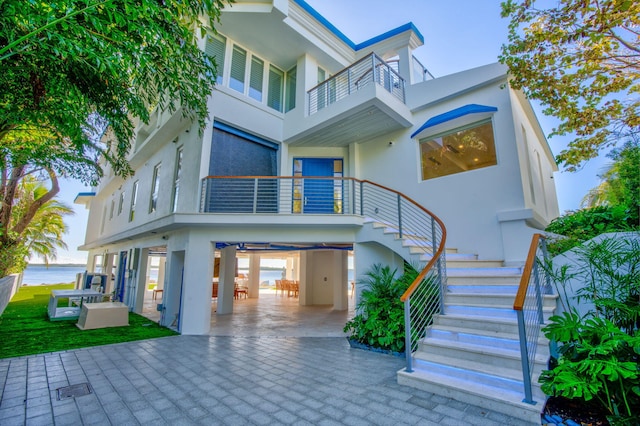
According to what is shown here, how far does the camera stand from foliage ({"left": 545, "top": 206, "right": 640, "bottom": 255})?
17.3 ft

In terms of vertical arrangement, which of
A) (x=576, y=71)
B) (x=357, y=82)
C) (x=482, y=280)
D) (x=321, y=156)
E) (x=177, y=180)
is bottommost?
(x=482, y=280)

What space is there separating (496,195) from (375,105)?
3.81 m

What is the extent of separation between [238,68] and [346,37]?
13.9ft

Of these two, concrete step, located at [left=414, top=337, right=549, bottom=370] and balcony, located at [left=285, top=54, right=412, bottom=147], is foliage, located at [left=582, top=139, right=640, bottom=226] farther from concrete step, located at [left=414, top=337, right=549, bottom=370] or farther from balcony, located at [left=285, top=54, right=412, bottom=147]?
balcony, located at [left=285, top=54, right=412, bottom=147]

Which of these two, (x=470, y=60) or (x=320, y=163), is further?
(x=320, y=163)

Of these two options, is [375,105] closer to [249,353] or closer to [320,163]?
[320,163]

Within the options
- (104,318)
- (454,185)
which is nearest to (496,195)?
(454,185)

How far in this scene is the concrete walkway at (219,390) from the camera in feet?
10.7

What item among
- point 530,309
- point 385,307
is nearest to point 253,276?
point 385,307

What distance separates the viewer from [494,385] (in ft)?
11.9

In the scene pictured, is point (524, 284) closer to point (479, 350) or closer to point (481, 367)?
point (479, 350)

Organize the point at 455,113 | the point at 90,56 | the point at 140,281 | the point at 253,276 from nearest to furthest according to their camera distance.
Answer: the point at 90,56 < the point at 455,113 < the point at 140,281 < the point at 253,276

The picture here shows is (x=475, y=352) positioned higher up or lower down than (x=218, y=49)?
lower down

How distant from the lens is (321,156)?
1037 centimetres
